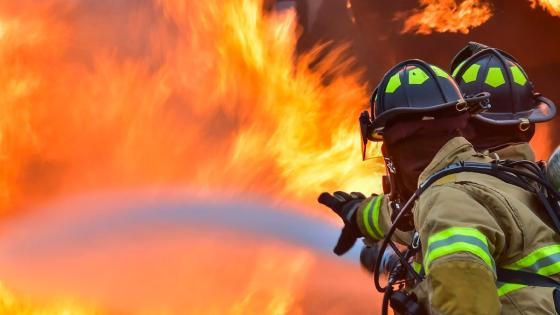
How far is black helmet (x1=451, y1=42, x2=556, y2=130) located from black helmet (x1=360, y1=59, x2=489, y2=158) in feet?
2.61

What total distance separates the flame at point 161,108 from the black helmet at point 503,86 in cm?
171

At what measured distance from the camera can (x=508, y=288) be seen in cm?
188

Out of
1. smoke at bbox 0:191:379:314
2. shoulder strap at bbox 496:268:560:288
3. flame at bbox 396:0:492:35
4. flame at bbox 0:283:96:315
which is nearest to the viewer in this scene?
shoulder strap at bbox 496:268:560:288

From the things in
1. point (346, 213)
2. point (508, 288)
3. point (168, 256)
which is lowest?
point (508, 288)

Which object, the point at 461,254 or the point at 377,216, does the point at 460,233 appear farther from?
the point at 377,216

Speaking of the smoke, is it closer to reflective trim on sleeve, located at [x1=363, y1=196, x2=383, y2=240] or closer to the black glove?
the black glove

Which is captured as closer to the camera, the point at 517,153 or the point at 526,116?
the point at 517,153

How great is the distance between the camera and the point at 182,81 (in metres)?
4.63

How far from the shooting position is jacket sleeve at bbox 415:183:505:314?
1.69 meters

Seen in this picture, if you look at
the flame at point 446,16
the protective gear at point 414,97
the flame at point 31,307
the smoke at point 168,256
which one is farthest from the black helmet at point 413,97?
the flame at point 446,16

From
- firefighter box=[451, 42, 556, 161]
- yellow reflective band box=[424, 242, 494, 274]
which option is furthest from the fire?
yellow reflective band box=[424, 242, 494, 274]

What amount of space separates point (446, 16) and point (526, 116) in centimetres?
347

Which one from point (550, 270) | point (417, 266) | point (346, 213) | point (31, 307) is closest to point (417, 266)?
point (417, 266)

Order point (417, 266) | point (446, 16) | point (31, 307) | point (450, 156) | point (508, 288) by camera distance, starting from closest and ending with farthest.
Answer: point (508, 288), point (450, 156), point (417, 266), point (31, 307), point (446, 16)
